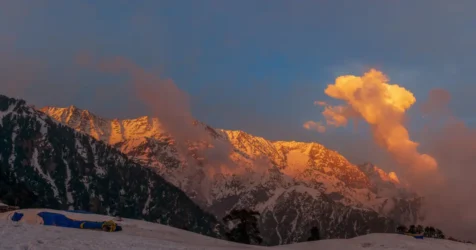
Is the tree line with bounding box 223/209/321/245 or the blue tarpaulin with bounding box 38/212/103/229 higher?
the tree line with bounding box 223/209/321/245

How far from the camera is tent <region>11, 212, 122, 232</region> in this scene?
46.1 meters

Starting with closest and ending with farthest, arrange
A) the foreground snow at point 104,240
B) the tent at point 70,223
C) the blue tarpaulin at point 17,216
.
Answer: the foreground snow at point 104,240, the tent at point 70,223, the blue tarpaulin at point 17,216

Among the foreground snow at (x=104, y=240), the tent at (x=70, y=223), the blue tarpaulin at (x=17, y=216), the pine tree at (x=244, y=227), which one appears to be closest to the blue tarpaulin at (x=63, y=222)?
the tent at (x=70, y=223)

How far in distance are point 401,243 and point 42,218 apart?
34423 millimetres

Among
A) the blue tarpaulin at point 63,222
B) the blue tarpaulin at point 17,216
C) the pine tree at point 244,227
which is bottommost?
the blue tarpaulin at point 17,216

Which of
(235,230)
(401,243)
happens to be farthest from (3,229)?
(235,230)

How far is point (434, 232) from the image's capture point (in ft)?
379

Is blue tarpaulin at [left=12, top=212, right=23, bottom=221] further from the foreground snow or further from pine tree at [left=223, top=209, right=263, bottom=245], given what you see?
pine tree at [left=223, top=209, right=263, bottom=245]

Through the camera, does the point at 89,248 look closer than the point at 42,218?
Yes

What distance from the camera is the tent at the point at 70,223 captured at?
46.1m

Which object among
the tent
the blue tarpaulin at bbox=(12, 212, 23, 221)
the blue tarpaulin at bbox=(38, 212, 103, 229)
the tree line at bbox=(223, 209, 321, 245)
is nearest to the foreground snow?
the blue tarpaulin at bbox=(12, 212, 23, 221)

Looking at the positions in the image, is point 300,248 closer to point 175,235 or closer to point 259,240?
point 175,235

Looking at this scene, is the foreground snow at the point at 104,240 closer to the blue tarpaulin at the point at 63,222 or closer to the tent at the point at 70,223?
the tent at the point at 70,223

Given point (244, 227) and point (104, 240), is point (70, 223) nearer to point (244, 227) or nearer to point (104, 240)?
point (104, 240)
